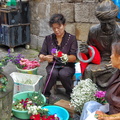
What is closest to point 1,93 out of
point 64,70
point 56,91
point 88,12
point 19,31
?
point 64,70

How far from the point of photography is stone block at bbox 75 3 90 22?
616 cm

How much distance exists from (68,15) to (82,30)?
22.6 inches

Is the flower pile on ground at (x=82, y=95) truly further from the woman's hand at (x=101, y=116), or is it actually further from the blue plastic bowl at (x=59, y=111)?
the woman's hand at (x=101, y=116)

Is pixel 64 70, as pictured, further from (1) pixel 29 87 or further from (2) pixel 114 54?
(2) pixel 114 54

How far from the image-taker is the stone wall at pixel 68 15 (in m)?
6.18

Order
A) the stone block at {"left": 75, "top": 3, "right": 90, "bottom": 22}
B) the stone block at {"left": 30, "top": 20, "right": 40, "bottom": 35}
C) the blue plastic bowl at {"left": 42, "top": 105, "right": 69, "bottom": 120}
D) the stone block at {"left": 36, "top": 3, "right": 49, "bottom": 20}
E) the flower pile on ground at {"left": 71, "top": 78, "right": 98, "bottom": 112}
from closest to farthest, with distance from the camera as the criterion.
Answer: the flower pile on ground at {"left": 71, "top": 78, "right": 98, "bottom": 112} < the blue plastic bowl at {"left": 42, "top": 105, "right": 69, "bottom": 120} < the stone block at {"left": 75, "top": 3, "right": 90, "bottom": 22} < the stone block at {"left": 36, "top": 3, "right": 49, "bottom": 20} < the stone block at {"left": 30, "top": 20, "right": 40, "bottom": 35}

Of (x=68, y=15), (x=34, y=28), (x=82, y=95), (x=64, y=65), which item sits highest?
(x=68, y=15)

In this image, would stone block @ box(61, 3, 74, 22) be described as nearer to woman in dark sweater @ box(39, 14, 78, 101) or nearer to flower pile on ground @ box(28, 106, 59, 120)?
woman in dark sweater @ box(39, 14, 78, 101)

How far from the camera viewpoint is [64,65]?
435cm

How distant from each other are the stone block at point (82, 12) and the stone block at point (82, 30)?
14cm

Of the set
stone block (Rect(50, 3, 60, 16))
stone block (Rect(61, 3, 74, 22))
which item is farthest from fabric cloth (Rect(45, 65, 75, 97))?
stone block (Rect(50, 3, 60, 16))

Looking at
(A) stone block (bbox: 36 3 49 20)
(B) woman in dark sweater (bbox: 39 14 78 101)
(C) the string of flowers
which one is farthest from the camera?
(A) stone block (bbox: 36 3 49 20)

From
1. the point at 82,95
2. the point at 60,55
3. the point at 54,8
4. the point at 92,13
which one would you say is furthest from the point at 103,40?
the point at 54,8

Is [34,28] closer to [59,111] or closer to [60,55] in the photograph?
[60,55]
